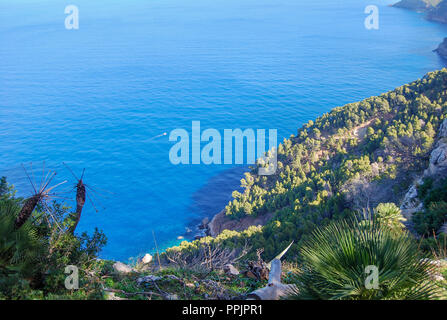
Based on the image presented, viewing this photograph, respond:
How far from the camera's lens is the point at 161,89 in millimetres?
57750

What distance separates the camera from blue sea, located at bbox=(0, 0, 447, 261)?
33.2m

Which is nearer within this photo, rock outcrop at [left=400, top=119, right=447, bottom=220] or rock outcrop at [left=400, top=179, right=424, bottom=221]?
rock outcrop at [left=400, top=179, right=424, bottom=221]

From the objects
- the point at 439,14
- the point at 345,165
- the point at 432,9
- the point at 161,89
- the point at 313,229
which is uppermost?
the point at 432,9

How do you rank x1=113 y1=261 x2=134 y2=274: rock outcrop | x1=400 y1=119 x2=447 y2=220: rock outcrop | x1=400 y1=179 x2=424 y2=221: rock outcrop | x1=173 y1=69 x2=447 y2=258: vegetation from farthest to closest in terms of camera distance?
x1=173 y1=69 x2=447 y2=258: vegetation < x1=400 y1=119 x2=447 y2=220: rock outcrop < x1=400 y1=179 x2=424 y2=221: rock outcrop < x1=113 y1=261 x2=134 y2=274: rock outcrop

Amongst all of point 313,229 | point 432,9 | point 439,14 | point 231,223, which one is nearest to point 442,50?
point 439,14

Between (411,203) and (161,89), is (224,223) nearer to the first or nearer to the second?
(411,203)

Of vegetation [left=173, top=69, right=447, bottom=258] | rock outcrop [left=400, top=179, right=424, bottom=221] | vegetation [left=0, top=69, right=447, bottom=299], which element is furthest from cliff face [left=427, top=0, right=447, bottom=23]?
rock outcrop [left=400, top=179, right=424, bottom=221]

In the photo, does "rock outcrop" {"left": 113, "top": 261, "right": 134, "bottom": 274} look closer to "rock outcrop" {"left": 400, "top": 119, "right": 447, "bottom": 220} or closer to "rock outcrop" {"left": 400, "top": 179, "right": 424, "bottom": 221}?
"rock outcrop" {"left": 400, "top": 179, "right": 424, "bottom": 221}

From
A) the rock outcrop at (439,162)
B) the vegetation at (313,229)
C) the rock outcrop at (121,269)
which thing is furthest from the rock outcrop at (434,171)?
the rock outcrop at (121,269)

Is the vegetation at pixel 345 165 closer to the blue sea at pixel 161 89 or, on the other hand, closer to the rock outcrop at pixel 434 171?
the rock outcrop at pixel 434 171

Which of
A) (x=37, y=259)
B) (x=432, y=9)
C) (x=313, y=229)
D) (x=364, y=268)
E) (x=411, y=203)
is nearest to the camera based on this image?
(x=364, y=268)

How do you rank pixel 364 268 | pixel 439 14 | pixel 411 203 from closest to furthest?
pixel 364 268
pixel 411 203
pixel 439 14

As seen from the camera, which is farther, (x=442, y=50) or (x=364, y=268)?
(x=442, y=50)

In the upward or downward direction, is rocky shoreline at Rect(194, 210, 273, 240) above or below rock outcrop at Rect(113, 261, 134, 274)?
above
